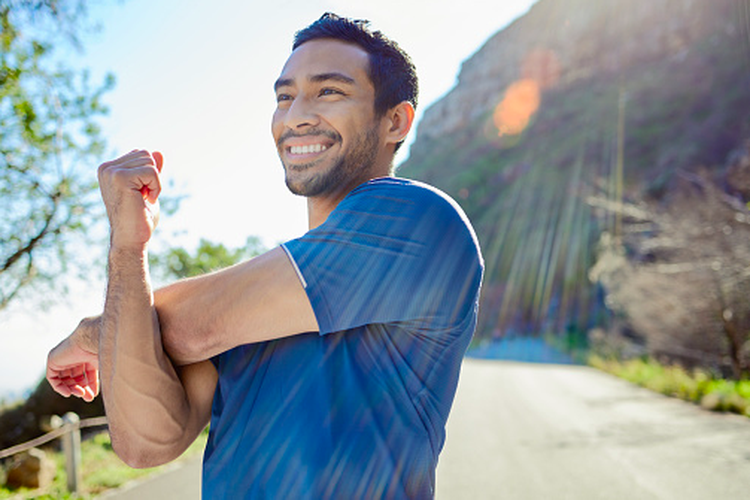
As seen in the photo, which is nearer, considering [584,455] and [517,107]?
[584,455]

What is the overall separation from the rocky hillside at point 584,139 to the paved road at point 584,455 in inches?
720

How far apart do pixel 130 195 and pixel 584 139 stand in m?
77.0

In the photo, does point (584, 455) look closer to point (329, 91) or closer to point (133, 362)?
point (329, 91)

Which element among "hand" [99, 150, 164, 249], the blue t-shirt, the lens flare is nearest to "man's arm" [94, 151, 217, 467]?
"hand" [99, 150, 164, 249]

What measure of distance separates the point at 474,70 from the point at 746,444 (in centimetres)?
13755

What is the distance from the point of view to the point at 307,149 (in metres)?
1.51

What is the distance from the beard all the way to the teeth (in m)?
0.03

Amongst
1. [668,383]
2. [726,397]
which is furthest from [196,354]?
[668,383]

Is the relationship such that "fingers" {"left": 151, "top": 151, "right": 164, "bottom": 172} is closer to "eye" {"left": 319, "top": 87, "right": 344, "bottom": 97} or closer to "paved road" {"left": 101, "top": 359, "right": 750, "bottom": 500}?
"eye" {"left": 319, "top": 87, "right": 344, "bottom": 97}

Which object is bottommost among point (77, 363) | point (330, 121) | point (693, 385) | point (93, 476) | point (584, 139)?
point (693, 385)

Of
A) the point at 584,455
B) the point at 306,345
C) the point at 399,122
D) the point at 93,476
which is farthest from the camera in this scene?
the point at 584,455

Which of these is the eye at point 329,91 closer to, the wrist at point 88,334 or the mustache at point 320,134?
the mustache at point 320,134

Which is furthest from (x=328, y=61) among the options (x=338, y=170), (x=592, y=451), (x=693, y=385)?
(x=693, y=385)

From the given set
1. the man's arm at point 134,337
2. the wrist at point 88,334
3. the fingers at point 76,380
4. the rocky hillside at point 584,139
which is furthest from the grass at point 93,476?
the rocky hillside at point 584,139
